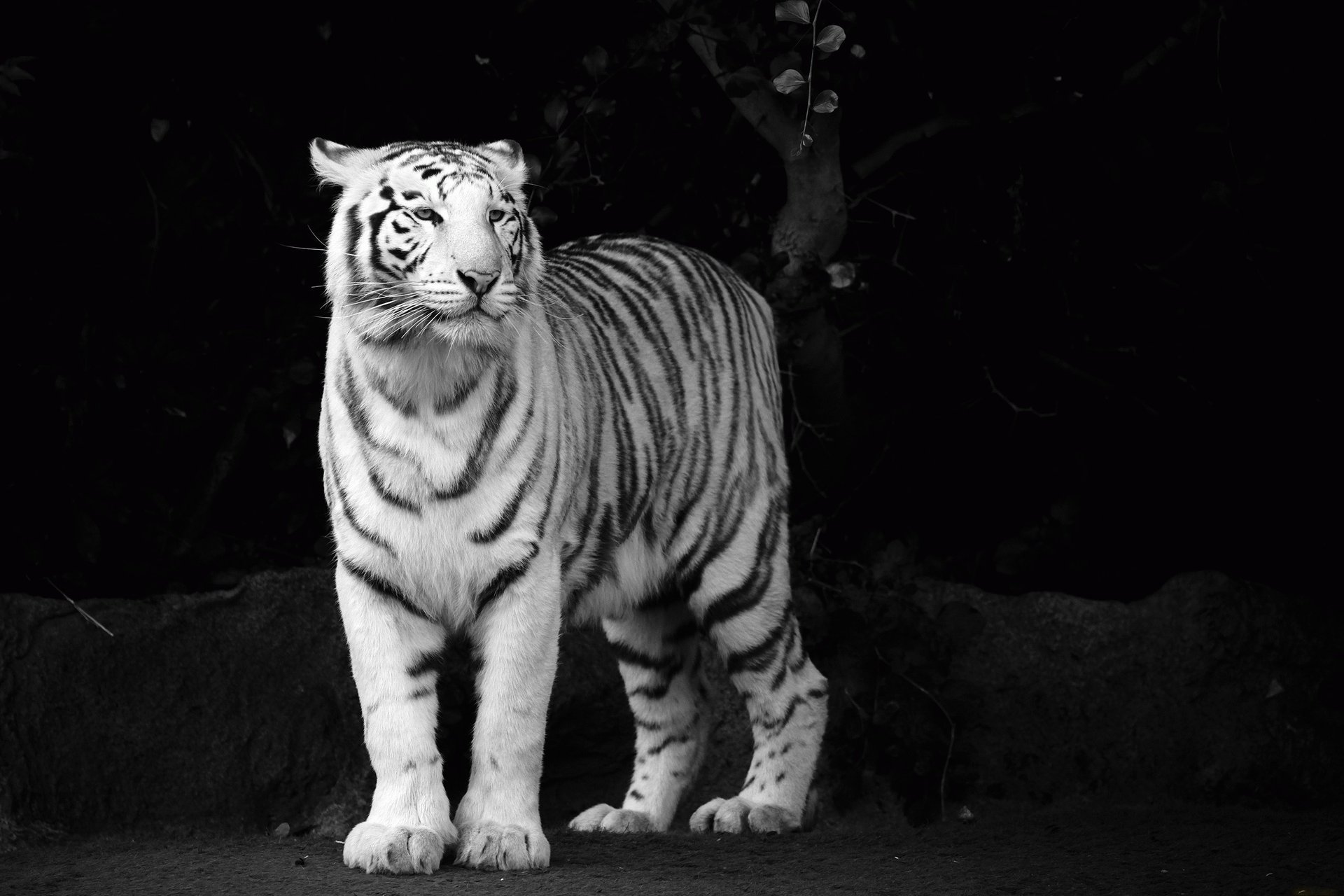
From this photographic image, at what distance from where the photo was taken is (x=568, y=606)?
11.9 feet

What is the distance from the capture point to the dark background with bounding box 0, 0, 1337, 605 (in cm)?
422

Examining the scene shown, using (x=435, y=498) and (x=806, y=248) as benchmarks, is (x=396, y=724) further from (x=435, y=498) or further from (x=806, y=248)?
(x=806, y=248)

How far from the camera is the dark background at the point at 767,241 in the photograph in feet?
13.9

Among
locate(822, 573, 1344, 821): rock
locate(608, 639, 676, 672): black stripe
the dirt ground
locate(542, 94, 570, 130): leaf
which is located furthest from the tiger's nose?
locate(822, 573, 1344, 821): rock

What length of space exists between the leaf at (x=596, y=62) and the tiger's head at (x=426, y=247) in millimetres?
959

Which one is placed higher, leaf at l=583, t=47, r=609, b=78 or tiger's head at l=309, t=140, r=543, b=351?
leaf at l=583, t=47, r=609, b=78

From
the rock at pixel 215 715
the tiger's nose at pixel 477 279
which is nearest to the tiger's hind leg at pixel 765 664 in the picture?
the rock at pixel 215 715

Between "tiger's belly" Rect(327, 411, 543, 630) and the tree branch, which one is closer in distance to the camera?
"tiger's belly" Rect(327, 411, 543, 630)

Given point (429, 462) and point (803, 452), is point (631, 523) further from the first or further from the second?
point (803, 452)

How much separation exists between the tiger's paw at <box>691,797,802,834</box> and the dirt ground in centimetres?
8

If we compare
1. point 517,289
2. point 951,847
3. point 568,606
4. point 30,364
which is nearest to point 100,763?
point 30,364

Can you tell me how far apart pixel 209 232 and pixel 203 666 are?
4.01ft

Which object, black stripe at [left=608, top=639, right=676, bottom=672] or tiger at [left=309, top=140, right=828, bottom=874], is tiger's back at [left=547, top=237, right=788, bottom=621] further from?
black stripe at [left=608, top=639, right=676, bottom=672]

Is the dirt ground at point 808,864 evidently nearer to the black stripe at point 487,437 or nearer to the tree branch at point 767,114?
the black stripe at point 487,437
